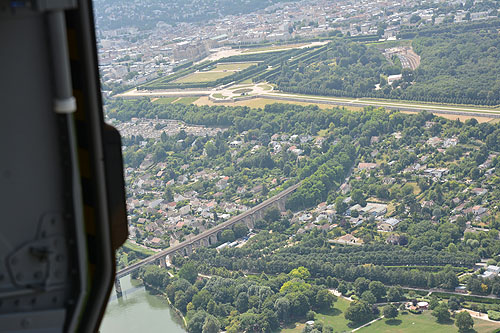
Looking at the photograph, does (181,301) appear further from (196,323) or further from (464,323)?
(464,323)

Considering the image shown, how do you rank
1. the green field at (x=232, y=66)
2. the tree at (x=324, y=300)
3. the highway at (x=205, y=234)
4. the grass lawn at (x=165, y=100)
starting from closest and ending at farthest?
the tree at (x=324, y=300)
the highway at (x=205, y=234)
the grass lawn at (x=165, y=100)
the green field at (x=232, y=66)

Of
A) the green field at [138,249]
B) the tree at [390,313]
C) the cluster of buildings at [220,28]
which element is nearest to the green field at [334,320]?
the tree at [390,313]

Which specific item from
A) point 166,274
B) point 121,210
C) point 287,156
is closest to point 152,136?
point 287,156

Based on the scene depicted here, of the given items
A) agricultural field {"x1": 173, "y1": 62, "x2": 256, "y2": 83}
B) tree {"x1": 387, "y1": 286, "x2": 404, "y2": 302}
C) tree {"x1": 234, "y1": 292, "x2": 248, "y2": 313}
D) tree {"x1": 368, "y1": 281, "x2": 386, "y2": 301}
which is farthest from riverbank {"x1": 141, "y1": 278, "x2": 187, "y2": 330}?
agricultural field {"x1": 173, "y1": 62, "x2": 256, "y2": 83}

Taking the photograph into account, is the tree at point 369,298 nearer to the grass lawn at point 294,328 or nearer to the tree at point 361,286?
the tree at point 361,286

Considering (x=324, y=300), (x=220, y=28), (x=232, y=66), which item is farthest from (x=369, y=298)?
(x=220, y=28)

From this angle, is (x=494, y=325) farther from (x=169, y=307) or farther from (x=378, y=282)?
(x=169, y=307)
